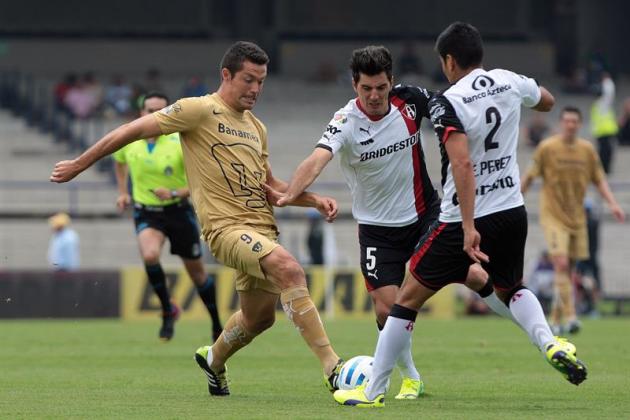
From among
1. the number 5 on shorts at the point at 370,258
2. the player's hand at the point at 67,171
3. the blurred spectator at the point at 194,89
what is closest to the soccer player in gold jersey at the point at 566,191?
the number 5 on shorts at the point at 370,258

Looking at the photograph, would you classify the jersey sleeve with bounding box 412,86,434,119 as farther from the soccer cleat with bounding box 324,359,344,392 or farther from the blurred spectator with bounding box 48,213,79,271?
the blurred spectator with bounding box 48,213,79,271

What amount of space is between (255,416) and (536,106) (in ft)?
8.70

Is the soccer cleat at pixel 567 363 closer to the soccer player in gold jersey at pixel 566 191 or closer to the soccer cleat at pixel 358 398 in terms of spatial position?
the soccer cleat at pixel 358 398

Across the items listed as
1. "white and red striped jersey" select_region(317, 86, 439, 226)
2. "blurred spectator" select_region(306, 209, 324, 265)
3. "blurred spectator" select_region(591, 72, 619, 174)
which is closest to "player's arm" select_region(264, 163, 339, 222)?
"white and red striped jersey" select_region(317, 86, 439, 226)

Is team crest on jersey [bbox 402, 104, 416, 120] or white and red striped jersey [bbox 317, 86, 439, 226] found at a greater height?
team crest on jersey [bbox 402, 104, 416, 120]

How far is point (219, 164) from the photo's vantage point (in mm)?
9516

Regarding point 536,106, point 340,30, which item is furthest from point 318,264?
Result: point 340,30

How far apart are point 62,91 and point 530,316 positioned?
90.5ft

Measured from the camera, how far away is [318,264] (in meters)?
24.7

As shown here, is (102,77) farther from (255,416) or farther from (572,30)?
(255,416)

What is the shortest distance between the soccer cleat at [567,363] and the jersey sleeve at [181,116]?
2.70 metres

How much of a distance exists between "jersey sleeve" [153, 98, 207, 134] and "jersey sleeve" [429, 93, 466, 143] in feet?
5.38

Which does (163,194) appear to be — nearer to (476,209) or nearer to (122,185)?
(122,185)

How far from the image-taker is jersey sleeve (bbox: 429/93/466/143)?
8578 mm
